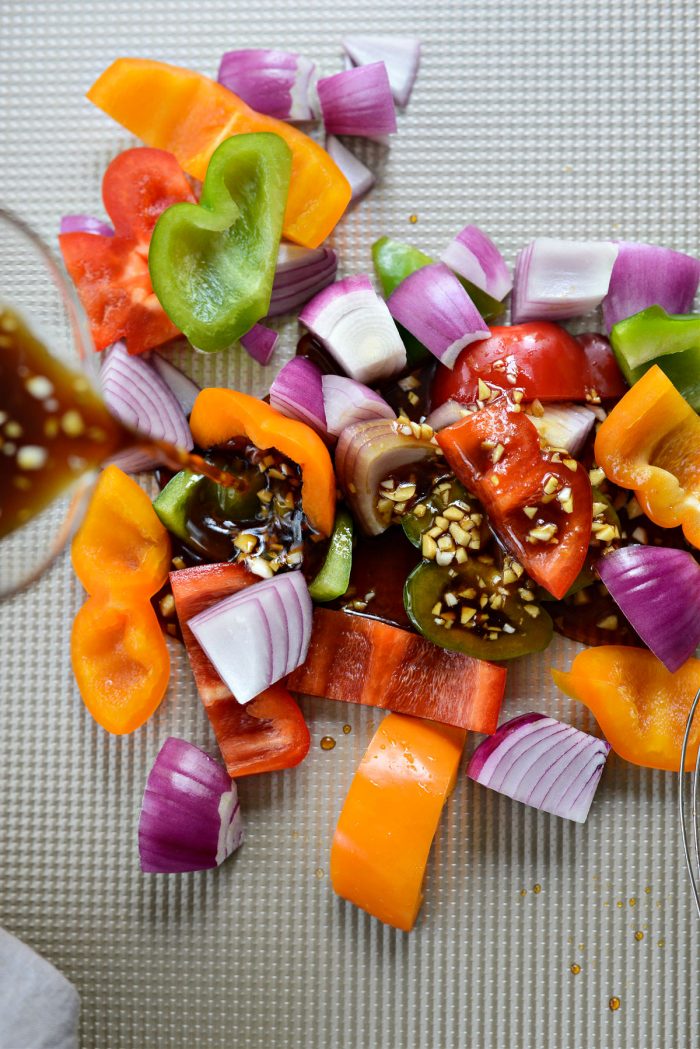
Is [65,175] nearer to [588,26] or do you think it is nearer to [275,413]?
[275,413]

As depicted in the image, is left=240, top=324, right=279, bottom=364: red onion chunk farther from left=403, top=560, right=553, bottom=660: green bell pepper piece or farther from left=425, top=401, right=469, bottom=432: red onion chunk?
left=403, top=560, right=553, bottom=660: green bell pepper piece

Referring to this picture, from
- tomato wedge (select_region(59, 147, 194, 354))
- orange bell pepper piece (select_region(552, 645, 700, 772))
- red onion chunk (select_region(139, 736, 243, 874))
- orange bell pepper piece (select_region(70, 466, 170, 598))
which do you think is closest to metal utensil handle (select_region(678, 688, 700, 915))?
orange bell pepper piece (select_region(552, 645, 700, 772))

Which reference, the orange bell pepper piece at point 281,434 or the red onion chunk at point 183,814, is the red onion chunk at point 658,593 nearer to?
the orange bell pepper piece at point 281,434

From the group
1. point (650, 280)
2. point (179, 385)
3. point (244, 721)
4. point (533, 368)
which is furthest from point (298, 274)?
point (244, 721)

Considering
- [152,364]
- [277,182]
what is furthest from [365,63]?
Answer: [152,364]

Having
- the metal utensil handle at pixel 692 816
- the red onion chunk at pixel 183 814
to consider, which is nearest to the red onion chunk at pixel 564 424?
the metal utensil handle at pixel 692 816
